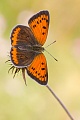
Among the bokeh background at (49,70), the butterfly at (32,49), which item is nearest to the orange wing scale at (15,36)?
the butterfly at (32,49)

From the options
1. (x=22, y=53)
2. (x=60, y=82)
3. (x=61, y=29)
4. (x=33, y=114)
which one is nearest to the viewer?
(x=22, y=53)

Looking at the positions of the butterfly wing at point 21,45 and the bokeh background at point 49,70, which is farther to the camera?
the bokeh background at point 49,70

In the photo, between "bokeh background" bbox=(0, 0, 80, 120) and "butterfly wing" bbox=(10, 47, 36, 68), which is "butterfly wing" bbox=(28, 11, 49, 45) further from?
"bokeh background" bbox=(0, 0, 80, 120)

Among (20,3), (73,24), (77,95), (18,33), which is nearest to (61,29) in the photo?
(73,24)

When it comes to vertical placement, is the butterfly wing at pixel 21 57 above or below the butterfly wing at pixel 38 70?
above

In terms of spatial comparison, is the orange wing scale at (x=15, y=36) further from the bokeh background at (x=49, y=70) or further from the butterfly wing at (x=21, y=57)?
the bokeh background at (x=49, y=70)

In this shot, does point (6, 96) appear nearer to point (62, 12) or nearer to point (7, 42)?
point (7, 42)

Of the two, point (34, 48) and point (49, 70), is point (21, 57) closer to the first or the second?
point (34, 48)
